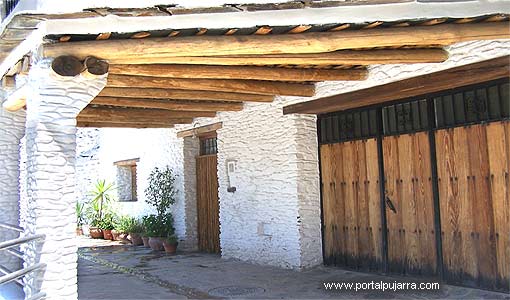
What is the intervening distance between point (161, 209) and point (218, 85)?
200 inches

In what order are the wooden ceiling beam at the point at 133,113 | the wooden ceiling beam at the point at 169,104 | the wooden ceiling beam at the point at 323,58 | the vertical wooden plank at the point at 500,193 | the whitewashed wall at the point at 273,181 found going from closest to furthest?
the wooden ceiling beam at the point at 323,58 → the vertical wooden plank at the point at 500,193 → the wooden ceiling beam at the point at 169,104 → the whitewashed wall at the point at 273,181 → the wooden ceiling beam at the point at 133,113

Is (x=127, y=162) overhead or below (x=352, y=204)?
overhead

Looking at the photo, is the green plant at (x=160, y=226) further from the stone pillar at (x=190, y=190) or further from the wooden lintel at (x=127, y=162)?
the wooden lintel at (x=127, y=162)

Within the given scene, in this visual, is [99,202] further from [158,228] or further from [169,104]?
[169,104]

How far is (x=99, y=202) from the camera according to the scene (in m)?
14.0

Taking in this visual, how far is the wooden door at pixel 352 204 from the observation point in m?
7.08

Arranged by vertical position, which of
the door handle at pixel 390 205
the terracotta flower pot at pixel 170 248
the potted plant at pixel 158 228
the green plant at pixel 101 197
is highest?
A: the green plant at pixel 101 197

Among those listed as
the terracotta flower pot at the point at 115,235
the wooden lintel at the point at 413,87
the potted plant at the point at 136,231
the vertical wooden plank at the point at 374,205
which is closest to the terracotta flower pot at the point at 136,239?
the potted plant at the point at 136,231

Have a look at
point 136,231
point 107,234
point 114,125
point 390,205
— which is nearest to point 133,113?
point 114,125

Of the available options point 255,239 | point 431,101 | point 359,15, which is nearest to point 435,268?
point 431,101

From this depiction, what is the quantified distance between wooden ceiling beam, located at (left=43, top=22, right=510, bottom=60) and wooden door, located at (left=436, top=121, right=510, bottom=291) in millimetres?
1424

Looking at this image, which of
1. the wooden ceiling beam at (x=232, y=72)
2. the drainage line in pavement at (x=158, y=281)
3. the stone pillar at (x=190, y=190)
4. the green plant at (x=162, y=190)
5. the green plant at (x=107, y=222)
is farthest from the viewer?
the green plant at (x=107, y=222)

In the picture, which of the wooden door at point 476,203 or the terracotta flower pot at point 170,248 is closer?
the wooden door at point 476,203

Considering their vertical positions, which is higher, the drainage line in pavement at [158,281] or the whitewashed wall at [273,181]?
the whitewashed wall at [273,181]
